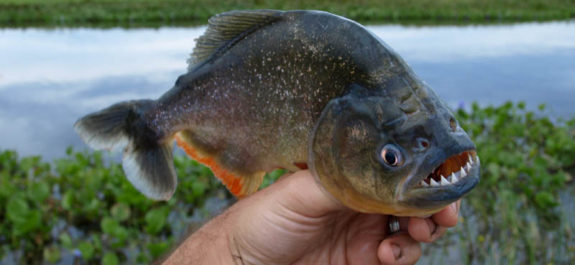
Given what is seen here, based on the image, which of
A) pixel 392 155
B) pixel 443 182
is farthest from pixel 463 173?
pixel 392 155

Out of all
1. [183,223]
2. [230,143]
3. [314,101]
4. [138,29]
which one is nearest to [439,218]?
[314,101]

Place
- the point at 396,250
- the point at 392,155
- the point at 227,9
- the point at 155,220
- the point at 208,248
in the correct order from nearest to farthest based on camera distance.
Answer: the point at 392,155 → the point at 396,250 → the point at 208,248 → the point at 155,220 → the point at 227,9

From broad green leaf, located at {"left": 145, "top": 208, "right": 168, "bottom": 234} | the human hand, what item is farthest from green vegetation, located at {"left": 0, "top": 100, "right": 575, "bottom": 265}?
the human hand

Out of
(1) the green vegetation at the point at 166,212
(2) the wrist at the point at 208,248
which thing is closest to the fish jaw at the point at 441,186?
(2) the wrist at the point at 208,248

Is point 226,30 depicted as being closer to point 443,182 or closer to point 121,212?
point 443,182

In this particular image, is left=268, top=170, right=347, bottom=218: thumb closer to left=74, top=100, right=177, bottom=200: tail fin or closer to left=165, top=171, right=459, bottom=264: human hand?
left=165, top=171, right=459, bottom=264: human hand

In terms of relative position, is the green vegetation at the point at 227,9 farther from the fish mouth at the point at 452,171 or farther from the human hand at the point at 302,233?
the fish mouth at the point at 452,171

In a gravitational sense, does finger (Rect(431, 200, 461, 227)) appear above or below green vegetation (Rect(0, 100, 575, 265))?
above
